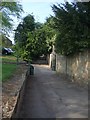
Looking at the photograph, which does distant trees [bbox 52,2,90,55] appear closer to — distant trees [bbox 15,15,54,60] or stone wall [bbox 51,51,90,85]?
stone wall [bbox 51,51,90,85]

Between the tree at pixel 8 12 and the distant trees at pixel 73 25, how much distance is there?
37.4 feet

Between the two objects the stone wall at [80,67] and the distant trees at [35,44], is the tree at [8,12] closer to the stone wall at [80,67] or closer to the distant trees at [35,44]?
the stone wall at [80,67]

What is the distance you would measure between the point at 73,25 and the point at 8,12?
52.1 feet

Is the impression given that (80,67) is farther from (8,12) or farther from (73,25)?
(8,12)

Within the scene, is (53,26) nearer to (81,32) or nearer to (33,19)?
(81,32)

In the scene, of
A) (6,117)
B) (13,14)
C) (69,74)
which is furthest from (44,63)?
(6,117)

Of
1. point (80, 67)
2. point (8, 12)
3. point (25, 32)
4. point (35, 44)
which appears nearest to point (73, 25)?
point (80, 67)

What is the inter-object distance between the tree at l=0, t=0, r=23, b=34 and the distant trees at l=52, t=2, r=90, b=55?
11406mm

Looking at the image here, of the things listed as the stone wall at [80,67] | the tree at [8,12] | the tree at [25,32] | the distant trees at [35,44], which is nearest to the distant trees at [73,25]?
the stone wall at [80,67]

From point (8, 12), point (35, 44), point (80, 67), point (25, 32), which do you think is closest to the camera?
point (80, 67)

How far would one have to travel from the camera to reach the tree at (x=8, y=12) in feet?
111

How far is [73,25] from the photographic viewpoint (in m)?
20.8

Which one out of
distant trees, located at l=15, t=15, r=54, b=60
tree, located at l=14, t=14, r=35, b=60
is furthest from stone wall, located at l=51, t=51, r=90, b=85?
distant trees, located at l=15, t=15, r=54, b=60

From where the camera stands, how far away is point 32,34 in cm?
5416
